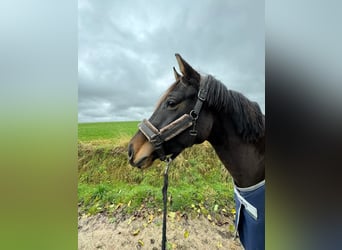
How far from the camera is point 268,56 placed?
Answer: 582mm

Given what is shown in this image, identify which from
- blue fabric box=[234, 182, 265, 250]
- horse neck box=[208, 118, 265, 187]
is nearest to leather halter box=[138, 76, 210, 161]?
horse neck box=[208, 118, 265, 187]

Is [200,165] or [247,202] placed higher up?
[200,165]

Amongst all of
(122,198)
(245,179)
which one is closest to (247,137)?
(245,179)

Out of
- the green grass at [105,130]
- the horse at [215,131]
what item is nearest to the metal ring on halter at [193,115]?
the horse at [215,131]

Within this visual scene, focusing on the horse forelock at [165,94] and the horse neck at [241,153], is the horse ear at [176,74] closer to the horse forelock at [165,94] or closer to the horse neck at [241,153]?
the horse forelock at [165,94]

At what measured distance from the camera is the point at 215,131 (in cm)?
98

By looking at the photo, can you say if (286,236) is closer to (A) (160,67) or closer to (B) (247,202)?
(B) (247,202)

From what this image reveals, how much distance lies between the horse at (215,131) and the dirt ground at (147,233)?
20 cm

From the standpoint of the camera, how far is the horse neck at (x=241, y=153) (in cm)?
96

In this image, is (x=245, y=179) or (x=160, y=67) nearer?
(x=245, y=179)

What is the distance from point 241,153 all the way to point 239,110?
0.61 feet

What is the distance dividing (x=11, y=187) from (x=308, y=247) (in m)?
0.94

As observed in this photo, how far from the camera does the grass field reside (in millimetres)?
1125

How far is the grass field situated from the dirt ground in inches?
2.0
